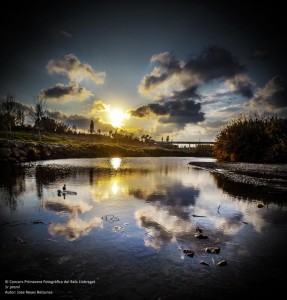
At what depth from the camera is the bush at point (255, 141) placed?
139 ft

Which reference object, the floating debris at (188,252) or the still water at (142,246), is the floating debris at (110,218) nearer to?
the still water at (142,246)

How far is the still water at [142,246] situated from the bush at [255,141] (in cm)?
2847

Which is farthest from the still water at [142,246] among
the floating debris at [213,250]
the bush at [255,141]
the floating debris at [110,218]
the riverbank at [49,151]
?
the riverbank at [49,151]

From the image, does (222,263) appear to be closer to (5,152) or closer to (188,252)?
(188,252)

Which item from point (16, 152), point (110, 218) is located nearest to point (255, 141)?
point (110, 218)

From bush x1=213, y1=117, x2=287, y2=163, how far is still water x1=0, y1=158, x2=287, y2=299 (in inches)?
1121

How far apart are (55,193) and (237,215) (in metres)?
14.6

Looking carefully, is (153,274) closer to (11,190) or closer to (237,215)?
(237,215)

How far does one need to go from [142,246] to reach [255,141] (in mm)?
43667

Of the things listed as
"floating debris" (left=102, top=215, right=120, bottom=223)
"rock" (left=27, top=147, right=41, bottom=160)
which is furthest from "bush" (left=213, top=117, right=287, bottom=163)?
"rock" (left=27, top=147, right=41, bottom=160)

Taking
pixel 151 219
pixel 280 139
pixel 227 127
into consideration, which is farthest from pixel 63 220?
pixel 227 127

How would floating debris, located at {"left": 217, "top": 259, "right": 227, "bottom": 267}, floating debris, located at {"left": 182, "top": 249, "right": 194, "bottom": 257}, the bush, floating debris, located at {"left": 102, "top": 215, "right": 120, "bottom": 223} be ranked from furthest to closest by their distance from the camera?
the bush, floating debris, located at {"left": 102, "top": 215, "right": 120, "bottom": 223}, floating debris, located at {"left": 182, "top": 249, "right": 194, "bottom": 257}, floating debris, located at {"left": 217, "top": 259, "right": 227, "bottom": 267}

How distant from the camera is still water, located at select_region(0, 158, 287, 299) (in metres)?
6.93

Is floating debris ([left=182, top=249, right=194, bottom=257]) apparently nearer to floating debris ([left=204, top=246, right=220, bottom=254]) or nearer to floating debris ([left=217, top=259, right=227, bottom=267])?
floating debris ([left=204, top=246, right=220, bottom=254])
